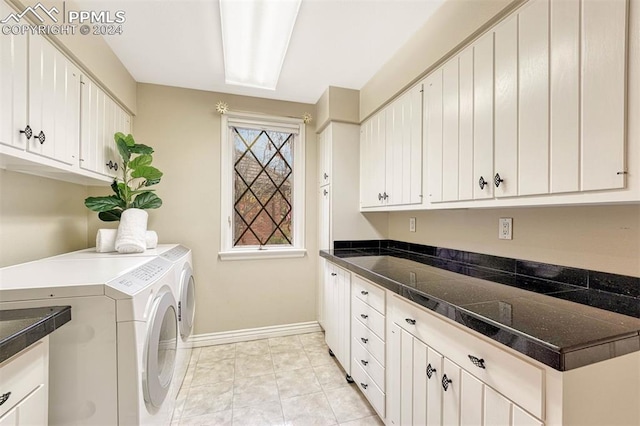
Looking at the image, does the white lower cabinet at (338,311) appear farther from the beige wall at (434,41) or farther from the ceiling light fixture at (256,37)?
the ceiling light fixture at (256,37)

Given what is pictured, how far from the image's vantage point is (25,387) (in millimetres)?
822

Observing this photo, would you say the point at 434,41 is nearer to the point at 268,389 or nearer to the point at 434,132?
the point at 434,132

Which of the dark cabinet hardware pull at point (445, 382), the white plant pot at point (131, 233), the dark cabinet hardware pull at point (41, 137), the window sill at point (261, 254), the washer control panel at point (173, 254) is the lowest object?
the dark cabinet hardware pull at point (445, 382)

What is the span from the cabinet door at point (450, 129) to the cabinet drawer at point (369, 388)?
1.24 meters

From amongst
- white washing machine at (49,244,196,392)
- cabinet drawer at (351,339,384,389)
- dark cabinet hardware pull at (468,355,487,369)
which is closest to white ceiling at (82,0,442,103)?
white washing machine at (49,244,196,392)

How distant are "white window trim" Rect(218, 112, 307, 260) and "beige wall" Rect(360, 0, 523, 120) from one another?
0.99m

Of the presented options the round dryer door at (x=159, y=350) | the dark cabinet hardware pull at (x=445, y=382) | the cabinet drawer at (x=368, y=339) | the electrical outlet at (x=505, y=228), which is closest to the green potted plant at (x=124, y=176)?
the round dryer door at (x=159, y=350)

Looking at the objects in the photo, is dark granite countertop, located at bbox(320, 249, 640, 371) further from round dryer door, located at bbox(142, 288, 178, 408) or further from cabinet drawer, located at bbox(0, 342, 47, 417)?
cabinet drawer, located at bbox(0, 342, 47, 417)

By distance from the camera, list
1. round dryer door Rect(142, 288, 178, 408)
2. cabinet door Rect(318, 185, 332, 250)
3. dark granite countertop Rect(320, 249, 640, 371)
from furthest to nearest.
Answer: cabinet door Rect(318, 185, 332, 250) → round dryer door Rect(142, 288, 178, 408) → dark granite countertop Rect(320, 249, 640, 371)

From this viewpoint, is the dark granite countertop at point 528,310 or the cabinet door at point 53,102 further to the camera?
the cabinet door at point 53,102

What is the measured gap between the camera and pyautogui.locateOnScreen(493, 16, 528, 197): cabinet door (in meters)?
1.19

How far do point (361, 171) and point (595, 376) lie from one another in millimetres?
2118

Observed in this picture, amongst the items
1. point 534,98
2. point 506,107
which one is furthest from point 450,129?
point 534,98

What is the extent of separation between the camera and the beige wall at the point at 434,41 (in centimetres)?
132
